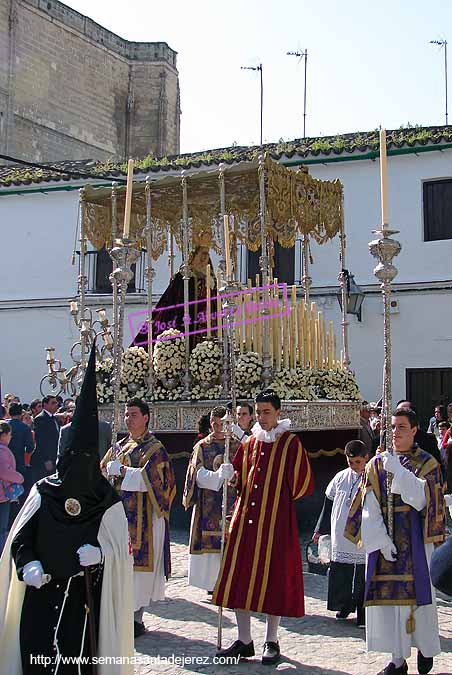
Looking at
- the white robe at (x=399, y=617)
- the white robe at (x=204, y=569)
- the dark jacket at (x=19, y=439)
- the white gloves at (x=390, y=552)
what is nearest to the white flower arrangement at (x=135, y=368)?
the dark jacket at (x=19, y=439)

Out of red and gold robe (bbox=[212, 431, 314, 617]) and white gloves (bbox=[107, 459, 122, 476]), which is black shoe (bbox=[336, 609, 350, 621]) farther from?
white gloves (bbox=[107, 459, 122, 476])

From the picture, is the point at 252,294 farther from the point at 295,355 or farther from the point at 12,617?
the point at 12,617

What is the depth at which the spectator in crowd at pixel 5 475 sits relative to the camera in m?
7.36

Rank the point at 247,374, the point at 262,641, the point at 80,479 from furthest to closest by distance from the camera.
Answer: the point at 247,374 → the point at 262,641 → the point at 80,479

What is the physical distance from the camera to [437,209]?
49.1ft

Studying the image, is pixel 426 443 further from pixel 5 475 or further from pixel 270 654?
pixel 5 475

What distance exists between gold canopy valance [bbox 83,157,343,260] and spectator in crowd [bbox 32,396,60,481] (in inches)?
95.2

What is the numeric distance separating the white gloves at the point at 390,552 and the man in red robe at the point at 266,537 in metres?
0.66

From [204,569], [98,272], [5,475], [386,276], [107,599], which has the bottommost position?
[204,569]

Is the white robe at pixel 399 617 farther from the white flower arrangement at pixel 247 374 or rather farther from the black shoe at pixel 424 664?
the white flower arrangement at pixel 247 374

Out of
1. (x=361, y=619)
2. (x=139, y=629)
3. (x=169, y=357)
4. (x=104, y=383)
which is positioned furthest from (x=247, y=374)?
(x=139, y=629)

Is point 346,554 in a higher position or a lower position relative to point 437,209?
lower

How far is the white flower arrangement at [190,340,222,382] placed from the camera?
9438 mm

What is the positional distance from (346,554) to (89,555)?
9.52ft
